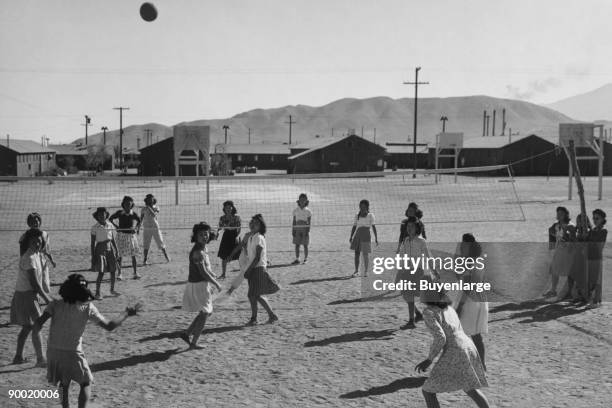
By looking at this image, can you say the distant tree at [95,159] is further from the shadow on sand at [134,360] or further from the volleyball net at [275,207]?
the shadow on sand at [134,360]

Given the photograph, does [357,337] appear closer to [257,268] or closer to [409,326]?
[409,326]

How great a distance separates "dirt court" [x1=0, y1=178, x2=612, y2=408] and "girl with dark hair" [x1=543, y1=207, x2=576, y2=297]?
586 millimetres

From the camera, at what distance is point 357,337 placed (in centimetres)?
946

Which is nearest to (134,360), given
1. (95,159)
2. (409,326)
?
(409,326)

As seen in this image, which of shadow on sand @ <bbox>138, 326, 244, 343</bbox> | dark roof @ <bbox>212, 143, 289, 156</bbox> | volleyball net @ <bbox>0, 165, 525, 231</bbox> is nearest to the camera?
shadow on sand @ <bbox>138, 326, 244, 343</bbox>

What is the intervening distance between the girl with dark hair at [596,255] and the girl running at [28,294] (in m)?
8.72

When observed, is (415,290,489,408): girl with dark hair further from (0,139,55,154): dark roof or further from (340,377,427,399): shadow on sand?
(0,139,55,154): dark roof

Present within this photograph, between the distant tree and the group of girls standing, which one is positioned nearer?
the group of girls standing

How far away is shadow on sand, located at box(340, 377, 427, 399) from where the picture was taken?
718cm

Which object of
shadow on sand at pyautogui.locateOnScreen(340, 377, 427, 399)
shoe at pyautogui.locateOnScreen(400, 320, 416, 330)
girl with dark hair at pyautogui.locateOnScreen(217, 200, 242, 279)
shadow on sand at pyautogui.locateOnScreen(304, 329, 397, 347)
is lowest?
shadow on sand at pyautogui.locateOnScreen(340, 377, 427, 399)

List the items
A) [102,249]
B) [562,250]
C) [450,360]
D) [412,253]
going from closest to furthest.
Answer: [450,360] → [412,253] → [562,250] → [102,249]

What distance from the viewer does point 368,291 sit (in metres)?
12.7

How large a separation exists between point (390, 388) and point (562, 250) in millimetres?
5742

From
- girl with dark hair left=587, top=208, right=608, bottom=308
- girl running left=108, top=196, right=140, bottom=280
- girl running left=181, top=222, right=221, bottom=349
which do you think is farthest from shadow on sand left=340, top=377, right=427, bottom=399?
girl running left=108, top=196, right=140, bottom=280
